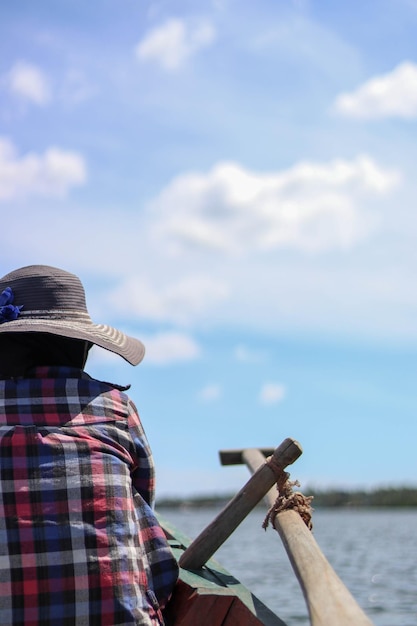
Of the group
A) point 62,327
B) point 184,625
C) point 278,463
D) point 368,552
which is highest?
point 62,327

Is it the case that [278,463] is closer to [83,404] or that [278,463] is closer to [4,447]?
[83,404]

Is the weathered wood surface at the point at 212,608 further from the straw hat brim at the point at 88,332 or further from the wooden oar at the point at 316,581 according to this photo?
the straw hat brim at the point at 88,332

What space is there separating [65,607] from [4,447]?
1.51 feet

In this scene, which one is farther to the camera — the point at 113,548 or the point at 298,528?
the point at 298,528

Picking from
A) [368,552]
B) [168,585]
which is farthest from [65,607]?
[368,552]

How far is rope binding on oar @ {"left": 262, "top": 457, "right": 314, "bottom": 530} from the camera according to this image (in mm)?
3188

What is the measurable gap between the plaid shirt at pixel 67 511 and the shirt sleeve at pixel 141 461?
51 mm

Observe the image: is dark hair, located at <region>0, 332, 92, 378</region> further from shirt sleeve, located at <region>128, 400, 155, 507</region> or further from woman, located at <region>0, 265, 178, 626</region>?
shirt sleeve, located at <region>128, 400, 155, 507</region>

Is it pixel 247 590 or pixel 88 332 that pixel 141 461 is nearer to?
pixel 88 332

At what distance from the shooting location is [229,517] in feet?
10.6

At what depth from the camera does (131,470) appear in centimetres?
265

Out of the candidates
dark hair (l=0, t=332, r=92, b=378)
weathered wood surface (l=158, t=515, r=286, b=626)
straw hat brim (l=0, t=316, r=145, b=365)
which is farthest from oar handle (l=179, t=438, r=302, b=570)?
dark hair (l=0, t=332, r=92, b=378)

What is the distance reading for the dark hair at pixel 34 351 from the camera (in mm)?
2598

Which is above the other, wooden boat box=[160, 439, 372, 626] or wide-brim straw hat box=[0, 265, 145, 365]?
wide-brim straw hat box=[0, 265, 145, 365]
